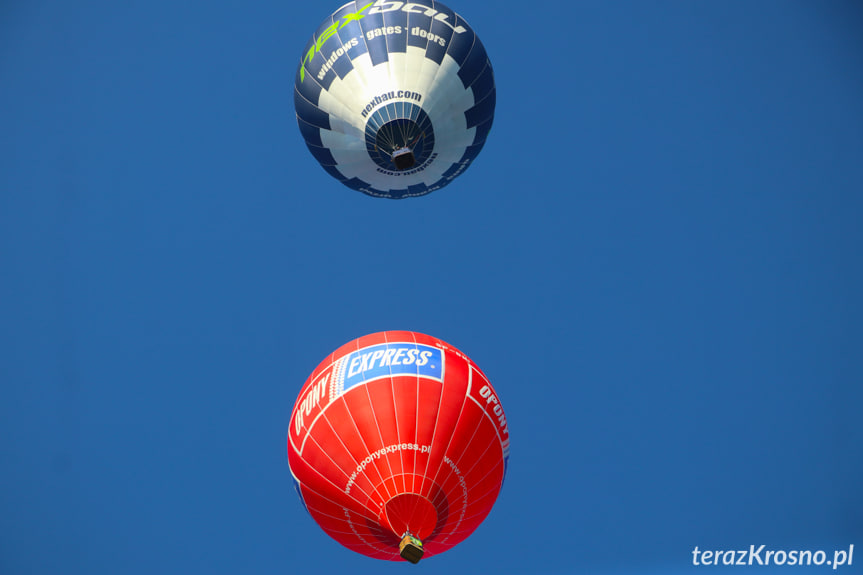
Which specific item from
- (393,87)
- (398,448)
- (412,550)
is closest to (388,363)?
(398,448)

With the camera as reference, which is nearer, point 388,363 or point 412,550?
point 412,550

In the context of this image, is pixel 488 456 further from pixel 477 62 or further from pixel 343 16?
pixel 343 16

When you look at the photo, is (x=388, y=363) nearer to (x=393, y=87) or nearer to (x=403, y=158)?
Answer: (x=403, y=158)

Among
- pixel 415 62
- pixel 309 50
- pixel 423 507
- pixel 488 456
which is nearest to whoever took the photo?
pixel 423 507

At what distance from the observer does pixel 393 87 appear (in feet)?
34.7

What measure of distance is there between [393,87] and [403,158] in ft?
3.54

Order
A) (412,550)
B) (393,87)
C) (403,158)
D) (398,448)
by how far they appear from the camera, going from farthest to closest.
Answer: (403,158)
(393,87)
(398,448)
(412,550)

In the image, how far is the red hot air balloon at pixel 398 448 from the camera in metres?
8.69

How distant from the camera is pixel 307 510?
971cm

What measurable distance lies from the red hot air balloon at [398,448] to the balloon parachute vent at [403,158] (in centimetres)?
281

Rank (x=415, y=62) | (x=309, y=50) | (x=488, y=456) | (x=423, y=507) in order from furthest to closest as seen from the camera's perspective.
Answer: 1. (x=309, y=50)
2. (x=415, y=62)
3. (x=488, y=456)
4. (x=423, y=507)

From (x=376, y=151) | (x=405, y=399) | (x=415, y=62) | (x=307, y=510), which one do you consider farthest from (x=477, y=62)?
(x=307, y=510)

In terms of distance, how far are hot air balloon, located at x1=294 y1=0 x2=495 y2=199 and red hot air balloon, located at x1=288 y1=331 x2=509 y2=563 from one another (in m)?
3.31

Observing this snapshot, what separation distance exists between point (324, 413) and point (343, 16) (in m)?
6.34
